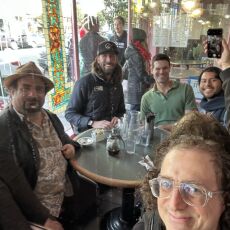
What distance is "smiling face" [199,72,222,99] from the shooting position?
6.39ft

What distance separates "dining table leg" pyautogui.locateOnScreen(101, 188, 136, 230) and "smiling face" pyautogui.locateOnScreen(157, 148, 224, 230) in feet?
3.43

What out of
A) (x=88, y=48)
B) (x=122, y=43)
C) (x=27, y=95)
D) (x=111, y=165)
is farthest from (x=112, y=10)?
(x=111, y=165)

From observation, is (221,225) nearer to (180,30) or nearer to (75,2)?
(75,2)

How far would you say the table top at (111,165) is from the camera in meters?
1.28

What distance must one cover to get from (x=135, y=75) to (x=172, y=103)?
2.61ft

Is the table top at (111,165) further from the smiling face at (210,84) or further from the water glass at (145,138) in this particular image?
the smiling face at (210,84)

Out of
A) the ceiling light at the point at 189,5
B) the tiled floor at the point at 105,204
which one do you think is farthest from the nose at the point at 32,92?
the ceiling light at the point at 189,5

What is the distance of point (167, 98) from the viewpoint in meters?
2.15

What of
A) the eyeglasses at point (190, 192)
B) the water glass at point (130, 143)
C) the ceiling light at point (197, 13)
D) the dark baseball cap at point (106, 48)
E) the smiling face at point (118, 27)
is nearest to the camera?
the eyeglasses at point (190, 192)

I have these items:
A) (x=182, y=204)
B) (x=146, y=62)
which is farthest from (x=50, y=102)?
(x=146, y=62)

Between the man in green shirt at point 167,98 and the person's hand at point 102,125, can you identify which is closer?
the person's hand at point 102,125

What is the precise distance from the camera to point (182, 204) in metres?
0.65

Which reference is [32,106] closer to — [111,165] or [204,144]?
[111,165]

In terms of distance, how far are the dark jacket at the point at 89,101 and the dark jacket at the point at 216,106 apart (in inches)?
31.6
